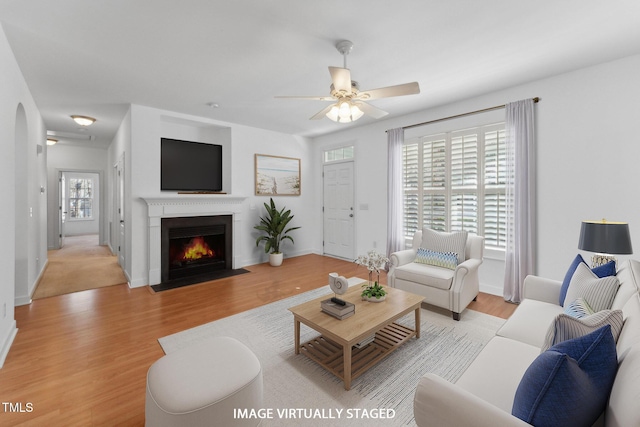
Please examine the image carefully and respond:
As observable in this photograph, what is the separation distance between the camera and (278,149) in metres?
5.98

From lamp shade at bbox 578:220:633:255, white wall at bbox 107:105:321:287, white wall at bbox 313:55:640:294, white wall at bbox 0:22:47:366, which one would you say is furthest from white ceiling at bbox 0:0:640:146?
lamp shade at bbox 578:220:633:255

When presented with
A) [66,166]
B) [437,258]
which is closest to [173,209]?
[437,258]

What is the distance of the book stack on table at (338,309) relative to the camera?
2.20 m

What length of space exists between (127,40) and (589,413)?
3.78 meters

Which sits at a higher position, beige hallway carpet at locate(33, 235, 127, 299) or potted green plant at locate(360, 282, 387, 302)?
potted green plant at locate(360, 282, 387, 302)

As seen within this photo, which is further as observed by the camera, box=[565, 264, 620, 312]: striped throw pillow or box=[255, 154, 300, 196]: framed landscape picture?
box=[255, 154, 300, 196]: framed landscape picture

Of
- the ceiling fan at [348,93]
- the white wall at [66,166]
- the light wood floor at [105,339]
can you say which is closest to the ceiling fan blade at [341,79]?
the ceiling fan at [348,93]

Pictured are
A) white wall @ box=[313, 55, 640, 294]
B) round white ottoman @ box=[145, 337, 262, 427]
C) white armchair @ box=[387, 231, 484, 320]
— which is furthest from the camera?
white armchair @ box=[387, 231, 484, 320]

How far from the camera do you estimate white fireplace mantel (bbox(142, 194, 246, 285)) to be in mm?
4289

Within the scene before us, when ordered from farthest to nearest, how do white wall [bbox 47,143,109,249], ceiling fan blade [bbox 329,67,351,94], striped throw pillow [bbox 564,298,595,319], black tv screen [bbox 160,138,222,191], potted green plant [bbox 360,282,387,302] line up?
white wall [bbox 47,143,109,249] < black tv screen [bbox 160,138,222,191] < potted green plant [bbox 360,282,387,302] < ceiling fan blade [bbox 329,67,351,94] < striped throw pillow [bbox 564,298,595,319]

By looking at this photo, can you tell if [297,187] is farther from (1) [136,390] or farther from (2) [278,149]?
(1) [136,390]

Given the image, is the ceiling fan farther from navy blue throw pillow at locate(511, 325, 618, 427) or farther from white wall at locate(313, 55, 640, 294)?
navy blue throw pillow at locate(511, 325, 618, 427)

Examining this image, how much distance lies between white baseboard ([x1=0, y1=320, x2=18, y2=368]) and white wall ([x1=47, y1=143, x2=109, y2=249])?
19.1ft

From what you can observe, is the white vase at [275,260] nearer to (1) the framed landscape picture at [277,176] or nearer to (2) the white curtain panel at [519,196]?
(1) the framed landscape picture at [277,176]
